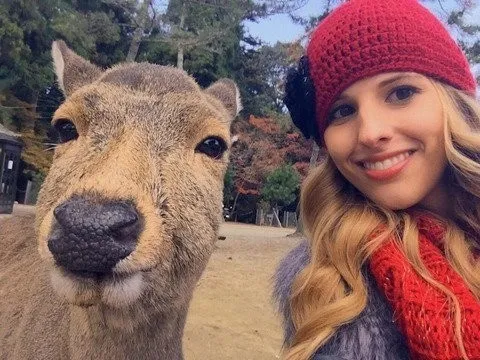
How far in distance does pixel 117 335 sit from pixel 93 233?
1096 mm

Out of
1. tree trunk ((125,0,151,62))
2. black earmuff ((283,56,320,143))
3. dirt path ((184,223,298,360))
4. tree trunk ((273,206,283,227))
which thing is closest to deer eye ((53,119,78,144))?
black earmuff ((283,56,320,143))

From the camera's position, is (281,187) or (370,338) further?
(281,187)

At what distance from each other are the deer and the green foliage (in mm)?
31131

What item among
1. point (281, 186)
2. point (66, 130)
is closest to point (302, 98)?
point (66, 130)

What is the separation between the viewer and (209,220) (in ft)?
10.8

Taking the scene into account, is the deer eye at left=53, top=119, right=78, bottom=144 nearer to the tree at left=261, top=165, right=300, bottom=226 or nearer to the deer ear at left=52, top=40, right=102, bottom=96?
the deer ear at left=52, top=40, right=102, bottom=96

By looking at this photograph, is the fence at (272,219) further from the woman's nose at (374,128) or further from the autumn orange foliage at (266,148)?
the woman's nose at (374,128)

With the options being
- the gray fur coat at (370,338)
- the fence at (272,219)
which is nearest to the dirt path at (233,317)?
the gray fur coat at (370,338)

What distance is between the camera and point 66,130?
3373mm

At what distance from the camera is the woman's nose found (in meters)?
2.42

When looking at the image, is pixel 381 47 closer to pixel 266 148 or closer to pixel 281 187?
pixel 266 148

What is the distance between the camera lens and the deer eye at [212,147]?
345 cm

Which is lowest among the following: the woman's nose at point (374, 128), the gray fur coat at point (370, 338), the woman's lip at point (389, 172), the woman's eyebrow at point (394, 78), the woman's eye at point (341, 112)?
the gray fur coat at point (370, 338)

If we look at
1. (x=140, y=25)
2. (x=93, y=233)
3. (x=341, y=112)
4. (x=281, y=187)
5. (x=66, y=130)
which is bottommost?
(x=281, y=187)
